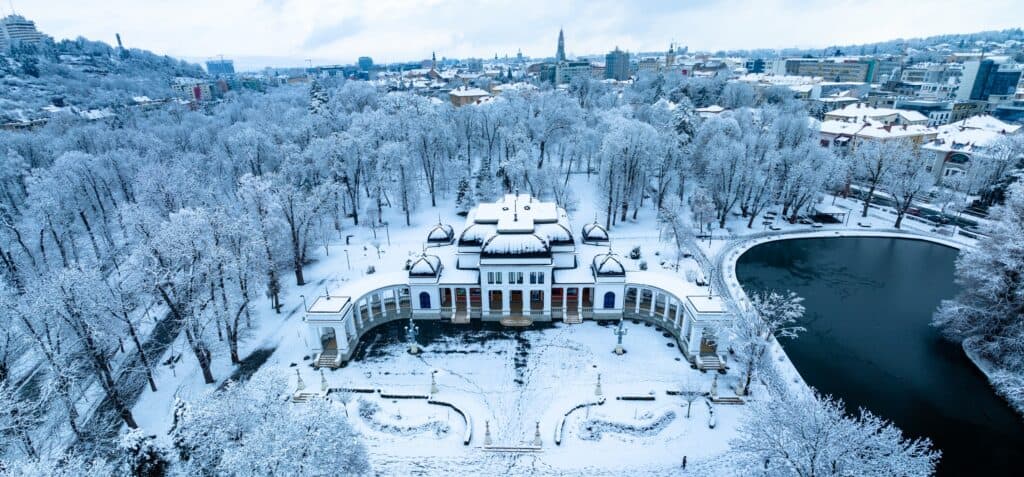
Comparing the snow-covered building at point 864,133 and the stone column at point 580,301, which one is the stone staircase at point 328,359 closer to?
the stone column at point 580,301

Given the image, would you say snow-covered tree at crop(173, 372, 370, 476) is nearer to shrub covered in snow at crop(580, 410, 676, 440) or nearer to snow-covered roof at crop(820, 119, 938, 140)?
shrub covered in snow at crop(580, 410, 676, 440)

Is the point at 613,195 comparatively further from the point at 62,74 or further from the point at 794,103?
the point at 62,74

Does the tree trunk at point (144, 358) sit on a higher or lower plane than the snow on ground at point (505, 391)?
higher

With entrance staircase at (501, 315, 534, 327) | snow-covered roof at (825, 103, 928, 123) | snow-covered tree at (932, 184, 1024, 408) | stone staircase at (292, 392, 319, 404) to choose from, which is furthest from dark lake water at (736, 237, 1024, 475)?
snow-covered roof at (825, 103, 928, 123)

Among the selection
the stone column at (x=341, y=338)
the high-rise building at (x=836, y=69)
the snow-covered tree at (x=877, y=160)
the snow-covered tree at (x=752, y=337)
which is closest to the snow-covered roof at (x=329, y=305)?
the stone column at (x=341, y=338)

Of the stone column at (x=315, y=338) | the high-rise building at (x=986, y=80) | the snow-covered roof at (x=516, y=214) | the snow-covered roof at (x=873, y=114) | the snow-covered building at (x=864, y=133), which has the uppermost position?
the high-rise building at (x=986, y=80)

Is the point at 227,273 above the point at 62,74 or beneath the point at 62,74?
beneath

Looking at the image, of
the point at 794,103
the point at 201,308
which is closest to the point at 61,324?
the point at 201,308
